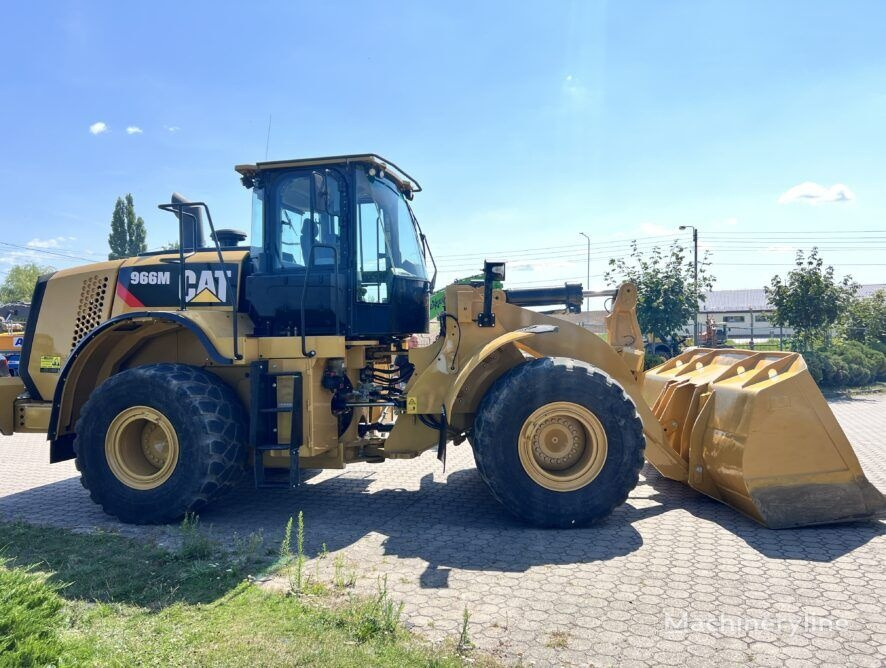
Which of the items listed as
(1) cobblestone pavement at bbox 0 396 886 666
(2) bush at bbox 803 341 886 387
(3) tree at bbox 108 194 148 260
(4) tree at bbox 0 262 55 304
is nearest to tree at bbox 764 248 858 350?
(2) bush at bbox 803 341 886 387

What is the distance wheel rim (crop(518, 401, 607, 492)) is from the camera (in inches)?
193

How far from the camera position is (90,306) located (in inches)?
239

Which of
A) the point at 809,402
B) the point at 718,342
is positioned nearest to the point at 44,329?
the point at 809,402

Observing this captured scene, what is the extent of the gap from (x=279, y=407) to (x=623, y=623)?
10.4 ft

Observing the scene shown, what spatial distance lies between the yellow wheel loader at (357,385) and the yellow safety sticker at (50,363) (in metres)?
0.02

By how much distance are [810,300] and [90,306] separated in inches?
687

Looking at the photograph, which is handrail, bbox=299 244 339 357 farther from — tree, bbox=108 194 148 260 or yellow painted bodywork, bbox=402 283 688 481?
tree, bbox=108 194 148 260

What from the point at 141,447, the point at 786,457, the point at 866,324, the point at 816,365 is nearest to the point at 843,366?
the point at 816,365

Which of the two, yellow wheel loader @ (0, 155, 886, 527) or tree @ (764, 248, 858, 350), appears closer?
yellow wheel loader @ (0, 155, 886, 527)

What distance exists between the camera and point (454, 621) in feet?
10.9

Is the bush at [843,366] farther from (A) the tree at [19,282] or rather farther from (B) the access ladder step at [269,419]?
(A) the tree at [19,282]

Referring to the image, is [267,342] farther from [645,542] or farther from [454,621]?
[645,542]

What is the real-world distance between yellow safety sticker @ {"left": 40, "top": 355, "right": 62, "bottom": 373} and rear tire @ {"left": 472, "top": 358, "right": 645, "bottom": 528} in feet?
13.6

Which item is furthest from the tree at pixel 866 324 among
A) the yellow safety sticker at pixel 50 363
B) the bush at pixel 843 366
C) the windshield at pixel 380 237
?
the yellow safety sticker at pixel 50 363
